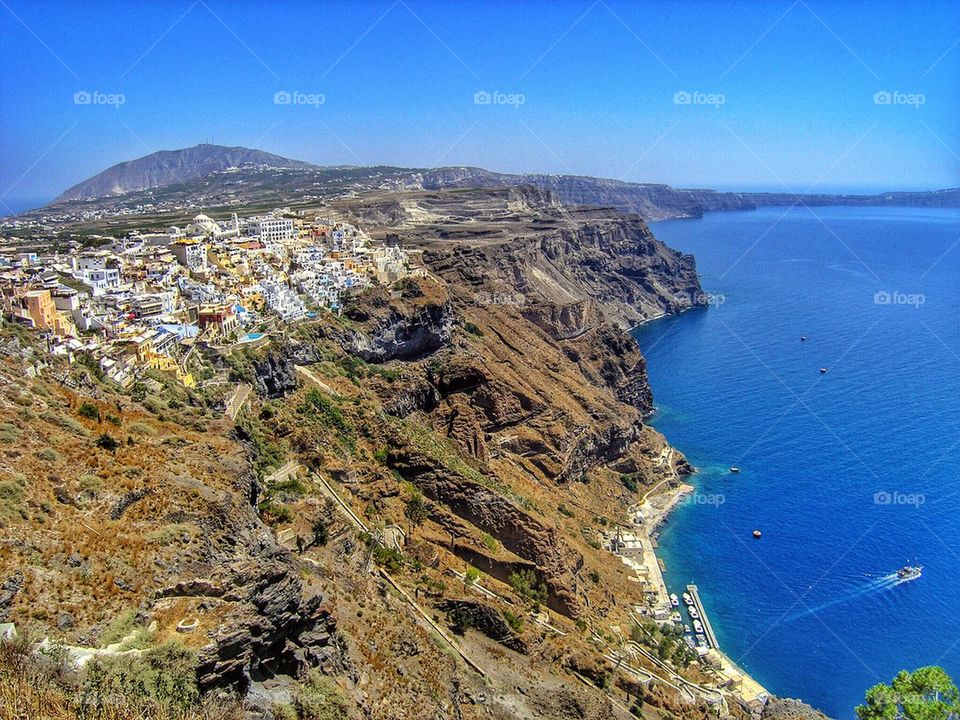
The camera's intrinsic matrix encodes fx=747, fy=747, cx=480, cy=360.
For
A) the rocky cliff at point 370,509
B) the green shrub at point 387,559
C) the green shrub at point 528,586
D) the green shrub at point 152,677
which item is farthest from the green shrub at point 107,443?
the green shrub at point 528,586

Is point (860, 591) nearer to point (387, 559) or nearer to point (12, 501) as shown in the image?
point (387, 559)

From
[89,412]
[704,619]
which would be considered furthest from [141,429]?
[704,619]

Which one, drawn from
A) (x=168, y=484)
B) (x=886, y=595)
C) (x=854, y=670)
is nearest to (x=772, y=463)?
(x=886, y=595)

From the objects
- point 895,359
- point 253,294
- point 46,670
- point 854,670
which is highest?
point 253,294

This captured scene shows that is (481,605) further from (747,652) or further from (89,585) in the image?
(747,652)

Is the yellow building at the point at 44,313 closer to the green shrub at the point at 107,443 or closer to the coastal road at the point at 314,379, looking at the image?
the coastal road at the point at 314,379

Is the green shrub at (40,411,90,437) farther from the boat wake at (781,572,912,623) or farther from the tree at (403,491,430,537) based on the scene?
the boat wake at (781,572,912,623)
